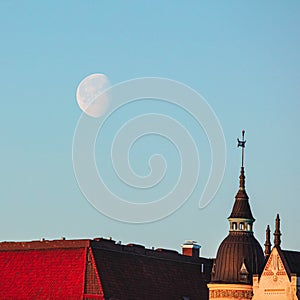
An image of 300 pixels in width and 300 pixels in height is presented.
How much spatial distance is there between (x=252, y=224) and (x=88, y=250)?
19.6 m

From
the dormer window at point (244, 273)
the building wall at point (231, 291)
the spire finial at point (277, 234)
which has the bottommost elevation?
the building wall at point (231, 291)

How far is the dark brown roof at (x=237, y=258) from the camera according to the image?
196 metres

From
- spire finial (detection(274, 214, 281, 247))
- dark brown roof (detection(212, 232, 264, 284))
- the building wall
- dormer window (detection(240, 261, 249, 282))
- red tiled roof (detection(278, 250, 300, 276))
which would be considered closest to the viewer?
red tiled roof (detection(278, 250, 300, 276))

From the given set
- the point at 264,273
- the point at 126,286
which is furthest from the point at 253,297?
the point at 126,286

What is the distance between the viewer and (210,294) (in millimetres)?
197875

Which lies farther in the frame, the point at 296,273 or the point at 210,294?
the point at 210,294

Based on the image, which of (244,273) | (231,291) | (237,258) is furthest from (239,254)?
(231,291)


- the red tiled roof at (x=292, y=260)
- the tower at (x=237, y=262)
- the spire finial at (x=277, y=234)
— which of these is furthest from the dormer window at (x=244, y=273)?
the spire finial at (x=277, y=234)

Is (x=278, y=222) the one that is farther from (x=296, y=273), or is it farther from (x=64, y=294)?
(x=64, y=294)

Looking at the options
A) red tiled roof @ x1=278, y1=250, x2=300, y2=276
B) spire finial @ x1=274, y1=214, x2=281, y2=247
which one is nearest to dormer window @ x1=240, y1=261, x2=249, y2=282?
red tiled roof @ x1=278, y1=250, x2=300, y2=276

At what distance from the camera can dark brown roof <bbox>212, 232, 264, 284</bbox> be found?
19550 cm

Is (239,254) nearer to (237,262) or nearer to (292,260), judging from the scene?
(237,262)

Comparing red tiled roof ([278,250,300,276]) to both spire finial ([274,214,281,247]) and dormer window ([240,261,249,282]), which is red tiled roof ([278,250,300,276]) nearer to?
spire finial ([274,214,281,247])

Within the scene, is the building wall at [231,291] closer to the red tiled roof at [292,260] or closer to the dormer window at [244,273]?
the dormer window at [244,273]
